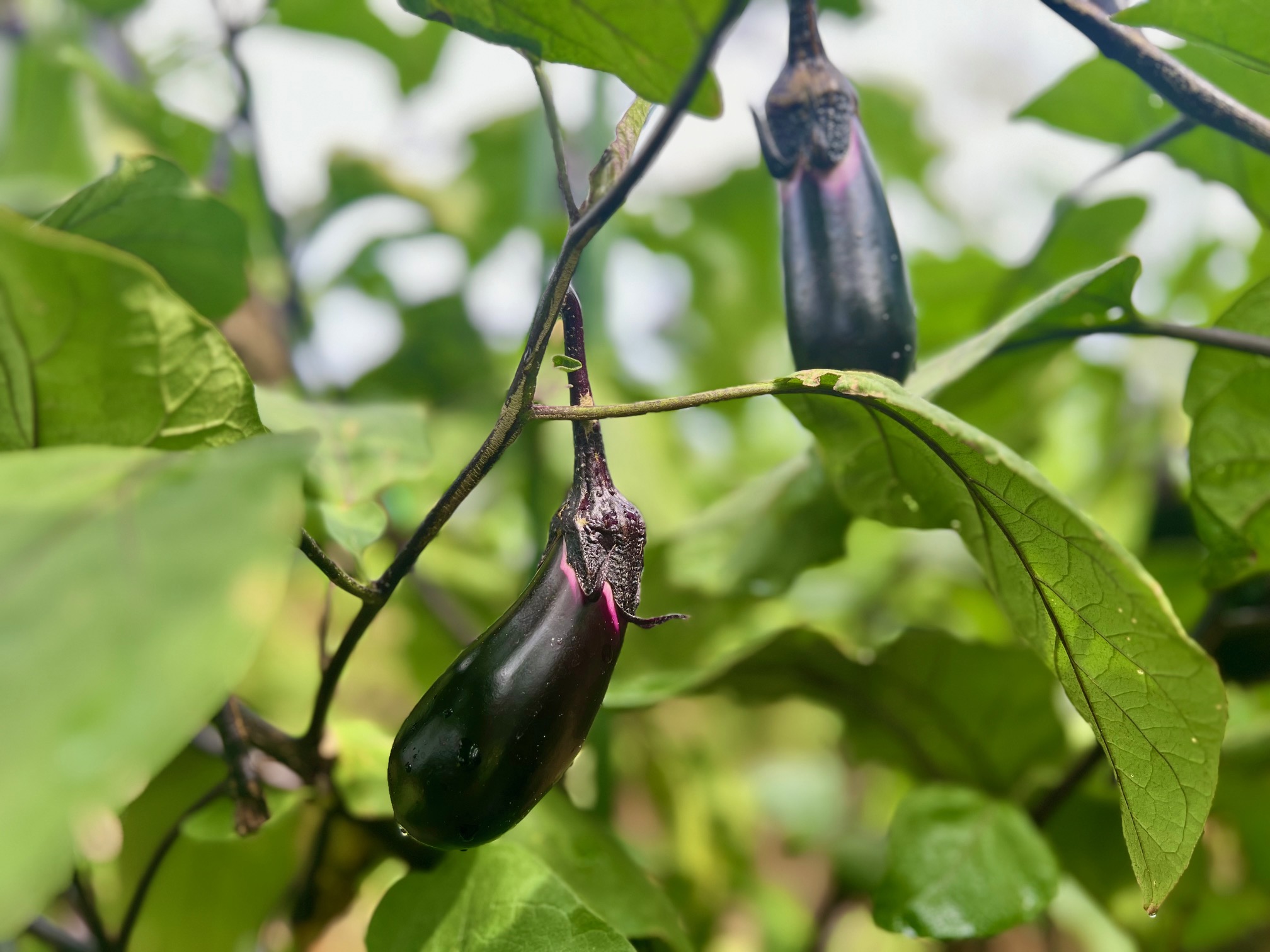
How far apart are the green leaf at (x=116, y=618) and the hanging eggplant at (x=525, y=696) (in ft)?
0.28

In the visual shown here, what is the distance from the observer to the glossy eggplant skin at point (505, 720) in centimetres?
24

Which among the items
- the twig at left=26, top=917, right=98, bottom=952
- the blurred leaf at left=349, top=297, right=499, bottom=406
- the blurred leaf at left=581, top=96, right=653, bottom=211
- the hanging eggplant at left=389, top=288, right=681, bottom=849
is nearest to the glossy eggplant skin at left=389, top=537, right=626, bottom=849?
the hanging eggplant at left=389, top=288, right=681, bottom=849

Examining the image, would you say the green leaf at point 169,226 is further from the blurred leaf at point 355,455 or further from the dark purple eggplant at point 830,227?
the dark purple eggplant at point 830,227

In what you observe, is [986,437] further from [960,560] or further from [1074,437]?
[1074,437]

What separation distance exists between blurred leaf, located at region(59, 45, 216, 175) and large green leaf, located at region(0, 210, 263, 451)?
1.20 feet

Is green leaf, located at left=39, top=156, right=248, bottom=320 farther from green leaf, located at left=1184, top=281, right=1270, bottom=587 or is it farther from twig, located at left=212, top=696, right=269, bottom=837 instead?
green leaf, located at left=1184, top=281, right=1270, bottom=587

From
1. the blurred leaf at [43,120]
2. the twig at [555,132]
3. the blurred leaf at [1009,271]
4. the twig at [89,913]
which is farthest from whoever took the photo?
the blurred leaf at [43,120]

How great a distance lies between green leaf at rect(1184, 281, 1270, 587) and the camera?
1.15ft

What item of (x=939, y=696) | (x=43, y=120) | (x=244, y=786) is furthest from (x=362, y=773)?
(x=43, y=120)

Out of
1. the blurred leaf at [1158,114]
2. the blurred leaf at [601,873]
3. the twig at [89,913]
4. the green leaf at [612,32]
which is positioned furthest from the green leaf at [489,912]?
the blurred leaf at [1158,114]

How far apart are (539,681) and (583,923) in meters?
0.09

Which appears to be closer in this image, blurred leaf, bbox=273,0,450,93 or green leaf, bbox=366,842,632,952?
green leaf, bbox=366,842,632,952

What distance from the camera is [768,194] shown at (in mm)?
812

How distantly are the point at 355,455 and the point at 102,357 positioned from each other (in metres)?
0.15
